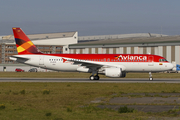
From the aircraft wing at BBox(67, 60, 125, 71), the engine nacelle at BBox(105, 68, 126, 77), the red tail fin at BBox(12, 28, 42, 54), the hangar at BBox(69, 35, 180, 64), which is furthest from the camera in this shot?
the hangar at BBox(69, 35, 180, 64)

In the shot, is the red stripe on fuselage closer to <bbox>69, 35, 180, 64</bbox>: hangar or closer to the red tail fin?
the red tail fin

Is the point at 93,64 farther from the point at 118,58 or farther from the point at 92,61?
the point at 118,58

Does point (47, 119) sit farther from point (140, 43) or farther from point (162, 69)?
point (140, 43)

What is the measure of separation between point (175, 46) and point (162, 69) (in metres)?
48.5

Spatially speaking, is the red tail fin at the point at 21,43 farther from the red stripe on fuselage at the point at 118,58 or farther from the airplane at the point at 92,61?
the red stripe on fuselage at the point at 118,58

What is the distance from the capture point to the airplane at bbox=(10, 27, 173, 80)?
140 ft

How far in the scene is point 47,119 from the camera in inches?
514

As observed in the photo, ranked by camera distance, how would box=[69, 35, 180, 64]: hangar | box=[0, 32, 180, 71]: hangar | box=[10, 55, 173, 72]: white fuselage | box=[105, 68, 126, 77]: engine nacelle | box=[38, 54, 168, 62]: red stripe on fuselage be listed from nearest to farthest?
box=[105, 68, 126, 77]: engine nacelle, box=[10, 55, 173, 72]: white fuselage, box=[38, 54, 168, 62]: red stripe on fuselage, box=[69, 35, 180, 64]: hangar, box=[0, 32, 180, 71]: hangar

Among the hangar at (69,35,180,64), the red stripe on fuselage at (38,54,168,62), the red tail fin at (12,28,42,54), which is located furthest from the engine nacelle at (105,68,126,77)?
the hangar at (69,35,180,64)

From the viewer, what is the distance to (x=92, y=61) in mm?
43375

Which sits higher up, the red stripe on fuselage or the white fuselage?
the red stripe on fuselage

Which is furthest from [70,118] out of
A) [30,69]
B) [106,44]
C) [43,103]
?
[30,69]

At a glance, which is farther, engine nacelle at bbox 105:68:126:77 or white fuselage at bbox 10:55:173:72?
white fuselage at bbox 10:55:173:72

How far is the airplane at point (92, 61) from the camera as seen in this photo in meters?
42.7
